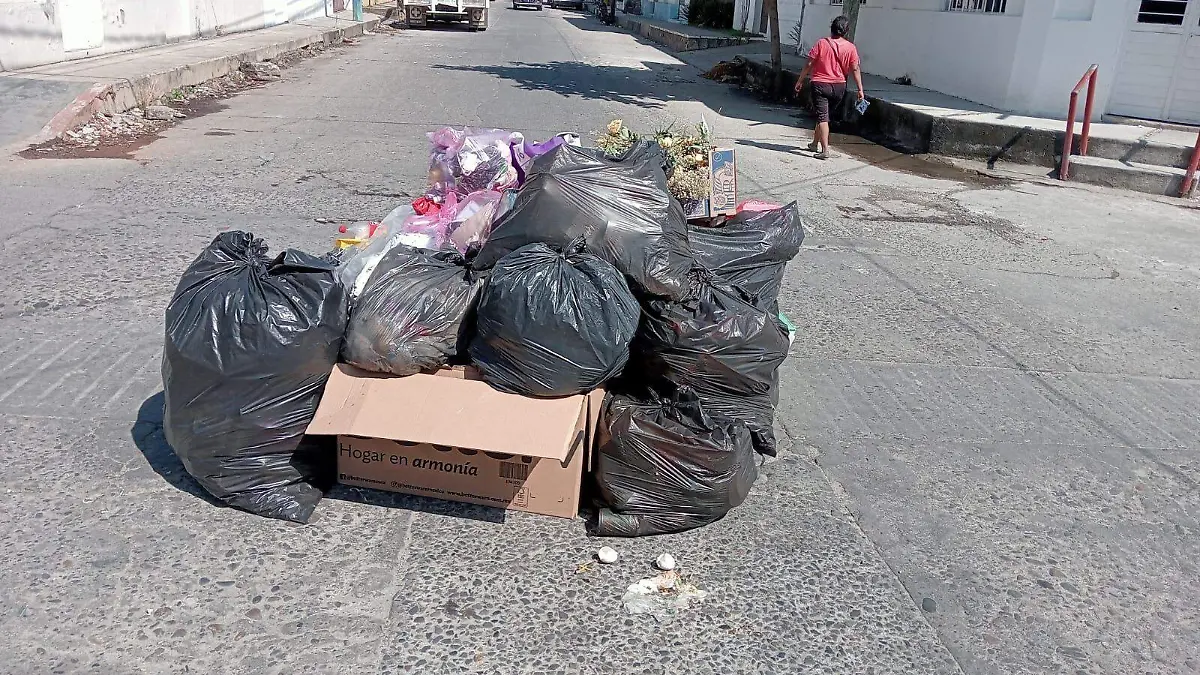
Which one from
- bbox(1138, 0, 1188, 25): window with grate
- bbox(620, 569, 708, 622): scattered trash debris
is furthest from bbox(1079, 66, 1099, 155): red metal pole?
bbox(620, 569, 708, 622): scattered trash debris

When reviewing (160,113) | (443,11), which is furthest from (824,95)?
(443,11)

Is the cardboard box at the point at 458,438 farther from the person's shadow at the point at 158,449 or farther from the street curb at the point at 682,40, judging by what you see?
the street curb at the point at 682,40

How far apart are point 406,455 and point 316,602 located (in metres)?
0.63


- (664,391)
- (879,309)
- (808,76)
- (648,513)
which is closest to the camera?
(648,513)

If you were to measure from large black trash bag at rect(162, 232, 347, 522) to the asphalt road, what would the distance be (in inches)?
5.5

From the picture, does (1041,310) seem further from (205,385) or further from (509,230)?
(205,385)

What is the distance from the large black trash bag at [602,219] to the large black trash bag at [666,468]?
57cm

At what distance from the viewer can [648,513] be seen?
3.01m

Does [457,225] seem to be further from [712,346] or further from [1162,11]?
[1162,11]

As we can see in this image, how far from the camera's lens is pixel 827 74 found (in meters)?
10.5

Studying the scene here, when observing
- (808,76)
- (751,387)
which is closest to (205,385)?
(751,387)

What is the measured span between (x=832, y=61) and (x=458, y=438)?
9158 millimetres

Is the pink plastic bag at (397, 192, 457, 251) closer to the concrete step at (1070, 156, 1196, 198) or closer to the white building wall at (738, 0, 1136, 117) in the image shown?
the concrete step at (1070, 156, 1196, 198)

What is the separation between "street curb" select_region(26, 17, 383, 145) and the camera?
873cm
